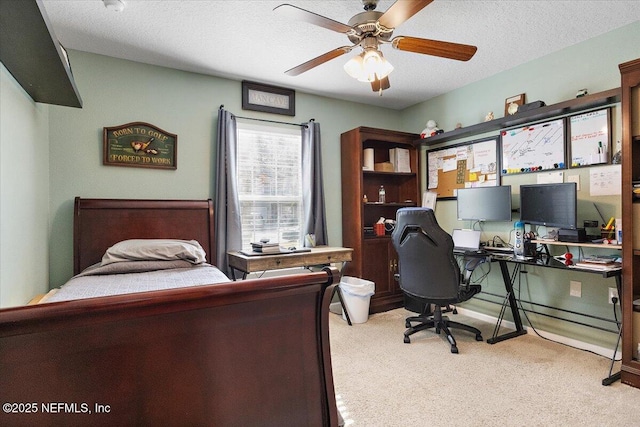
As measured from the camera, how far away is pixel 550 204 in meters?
2.84

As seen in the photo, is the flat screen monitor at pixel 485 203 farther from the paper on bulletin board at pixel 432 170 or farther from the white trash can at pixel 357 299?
the white trash can at pixel 357 299

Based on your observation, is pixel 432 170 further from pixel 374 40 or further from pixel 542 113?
pixel 374 40

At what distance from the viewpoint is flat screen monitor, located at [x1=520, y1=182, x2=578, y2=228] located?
8.76 ft

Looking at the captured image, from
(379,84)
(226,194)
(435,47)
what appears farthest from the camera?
(226,194)

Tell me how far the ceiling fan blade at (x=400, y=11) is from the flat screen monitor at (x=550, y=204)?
75.7 inches

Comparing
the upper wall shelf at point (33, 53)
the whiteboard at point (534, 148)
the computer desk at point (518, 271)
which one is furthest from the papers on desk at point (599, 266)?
the upper wall shelf at point (33, 53)

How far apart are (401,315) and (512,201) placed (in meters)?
1.71

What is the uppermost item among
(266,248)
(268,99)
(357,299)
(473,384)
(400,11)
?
(268,99)

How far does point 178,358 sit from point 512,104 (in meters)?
3.63

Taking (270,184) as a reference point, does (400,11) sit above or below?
above

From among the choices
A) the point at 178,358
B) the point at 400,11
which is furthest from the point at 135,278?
the point at 400,11

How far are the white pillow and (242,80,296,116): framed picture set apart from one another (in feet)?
5.60

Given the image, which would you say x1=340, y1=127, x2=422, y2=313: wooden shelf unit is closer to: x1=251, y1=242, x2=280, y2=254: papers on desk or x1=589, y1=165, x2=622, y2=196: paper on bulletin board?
x1=251, y1=242, x2=280, y2=254: papers on desk

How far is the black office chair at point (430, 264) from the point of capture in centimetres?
277
